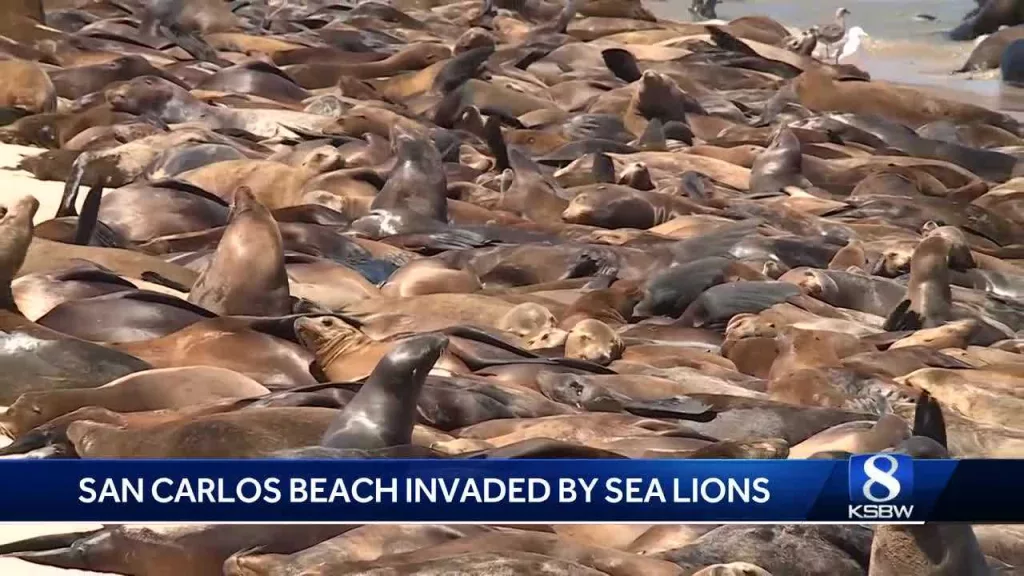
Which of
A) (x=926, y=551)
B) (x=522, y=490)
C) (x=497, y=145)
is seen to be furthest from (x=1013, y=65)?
(x=522, y=490)

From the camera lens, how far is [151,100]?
329 inches

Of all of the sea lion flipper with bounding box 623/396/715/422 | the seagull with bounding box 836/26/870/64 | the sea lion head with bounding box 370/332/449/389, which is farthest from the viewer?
the seagull with bounding box 836/26/870/64

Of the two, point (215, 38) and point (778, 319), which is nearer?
point (778, 319)

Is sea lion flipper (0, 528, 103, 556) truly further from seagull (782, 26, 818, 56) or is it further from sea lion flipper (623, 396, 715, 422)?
seagull (782, 26, 818, 56)

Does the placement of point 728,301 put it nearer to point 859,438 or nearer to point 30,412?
point 859,438

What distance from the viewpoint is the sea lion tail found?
2928 mm

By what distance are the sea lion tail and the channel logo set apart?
1331mm

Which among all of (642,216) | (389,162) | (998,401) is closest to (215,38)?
(389,162)

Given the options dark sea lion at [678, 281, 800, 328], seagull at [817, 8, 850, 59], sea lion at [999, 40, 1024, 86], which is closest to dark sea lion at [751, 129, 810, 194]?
dark sea lion at [678, 281, 800, 328]

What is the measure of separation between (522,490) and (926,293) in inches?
139

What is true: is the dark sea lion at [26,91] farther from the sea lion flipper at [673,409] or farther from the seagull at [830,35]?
the seagull at [830,35]

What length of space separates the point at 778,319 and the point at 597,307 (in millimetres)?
605

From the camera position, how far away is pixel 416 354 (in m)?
3.59

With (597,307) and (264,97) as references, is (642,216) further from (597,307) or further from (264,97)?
(264,97)
